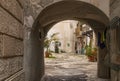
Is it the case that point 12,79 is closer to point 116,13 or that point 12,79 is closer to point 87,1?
point 116,13

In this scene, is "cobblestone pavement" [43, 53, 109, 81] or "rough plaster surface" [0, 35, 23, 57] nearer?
"rough plaster surface" [0, 35, 23, 57]

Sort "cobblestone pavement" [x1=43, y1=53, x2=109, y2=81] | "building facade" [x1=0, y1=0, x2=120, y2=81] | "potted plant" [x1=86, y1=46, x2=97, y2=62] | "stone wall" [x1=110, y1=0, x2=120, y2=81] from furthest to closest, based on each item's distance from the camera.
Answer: "potted plant" [x1=86, y1=46, x2=97, y2=62], "cobblestone pavement" [x1=43, y1=53, x2=109, y2=81], "stone wall" [x1=110, y1=0, x2=120, y2=81], "building facade" [x1=0, y1=0, x2=120, y2=81]

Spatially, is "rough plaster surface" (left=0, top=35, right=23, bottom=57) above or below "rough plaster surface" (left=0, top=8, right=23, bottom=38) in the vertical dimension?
below

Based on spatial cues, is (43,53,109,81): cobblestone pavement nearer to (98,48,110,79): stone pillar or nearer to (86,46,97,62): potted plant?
(98,48,110,79): stone pillar

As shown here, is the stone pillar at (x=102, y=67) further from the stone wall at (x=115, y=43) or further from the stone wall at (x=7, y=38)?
the stone wall at (x=7, y=38)

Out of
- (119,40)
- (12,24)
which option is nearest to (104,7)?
(119,40)

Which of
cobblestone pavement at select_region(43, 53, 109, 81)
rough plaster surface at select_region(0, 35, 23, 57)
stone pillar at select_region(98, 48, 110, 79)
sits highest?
rough plaster surface at select_region(0, 35, 23, 57)

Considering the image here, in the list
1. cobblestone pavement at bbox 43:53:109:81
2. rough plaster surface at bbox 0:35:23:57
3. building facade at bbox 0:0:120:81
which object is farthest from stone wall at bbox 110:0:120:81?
cobblestone pavement at bbox 43:53:109:81

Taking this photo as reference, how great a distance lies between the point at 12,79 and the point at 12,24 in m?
0.74

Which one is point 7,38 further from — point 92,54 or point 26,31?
point 92,54

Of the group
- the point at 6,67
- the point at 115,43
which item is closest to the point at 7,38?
the point at 6,67

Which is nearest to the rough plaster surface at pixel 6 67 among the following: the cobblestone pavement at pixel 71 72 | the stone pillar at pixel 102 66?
the cobblestone pavement at pixel 71 72

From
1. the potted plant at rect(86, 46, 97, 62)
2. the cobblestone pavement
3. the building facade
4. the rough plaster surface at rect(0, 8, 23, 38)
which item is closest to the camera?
the rough plaster surface at rect(0, 8, 23, 38)

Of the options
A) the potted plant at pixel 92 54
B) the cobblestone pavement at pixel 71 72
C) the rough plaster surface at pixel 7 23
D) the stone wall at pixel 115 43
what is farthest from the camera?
the potted plant at pixel 92 54
